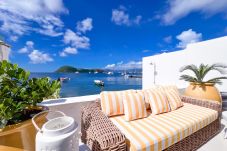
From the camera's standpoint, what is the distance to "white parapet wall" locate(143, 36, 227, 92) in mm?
5254

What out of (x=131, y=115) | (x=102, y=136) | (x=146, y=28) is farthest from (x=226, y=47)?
(x=146, y=28)

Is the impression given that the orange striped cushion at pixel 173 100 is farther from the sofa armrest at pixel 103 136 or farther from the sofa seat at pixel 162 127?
the sofa armrest at pixel 103 136

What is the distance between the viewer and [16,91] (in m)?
1.02

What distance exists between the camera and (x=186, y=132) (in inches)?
71.6

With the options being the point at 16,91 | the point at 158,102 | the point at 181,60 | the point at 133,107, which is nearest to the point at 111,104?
the point at 133,107

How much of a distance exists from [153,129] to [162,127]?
0.17 meters

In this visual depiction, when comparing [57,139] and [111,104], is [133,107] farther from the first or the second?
[57,139]

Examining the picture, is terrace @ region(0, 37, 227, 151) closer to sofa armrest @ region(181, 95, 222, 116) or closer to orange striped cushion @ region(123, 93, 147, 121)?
sofa armrest @ region(181, 95, 222, 116)

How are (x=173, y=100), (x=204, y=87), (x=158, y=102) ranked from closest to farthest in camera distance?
(x=158, y=102) → (x=173, y=100) → (x=204, y=87)

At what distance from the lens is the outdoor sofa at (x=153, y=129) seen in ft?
4.55

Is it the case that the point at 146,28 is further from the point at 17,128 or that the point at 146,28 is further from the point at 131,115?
the point at 17,128

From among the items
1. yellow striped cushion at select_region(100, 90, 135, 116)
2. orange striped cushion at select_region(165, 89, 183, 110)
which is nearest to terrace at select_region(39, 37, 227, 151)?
yellow striped cushion at select_region(100, 90, 135, 116)

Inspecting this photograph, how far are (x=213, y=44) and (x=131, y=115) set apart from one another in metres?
5.86

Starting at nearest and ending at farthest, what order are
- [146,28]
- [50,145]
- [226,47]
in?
[50,145] → [226,47] → [146,28]
